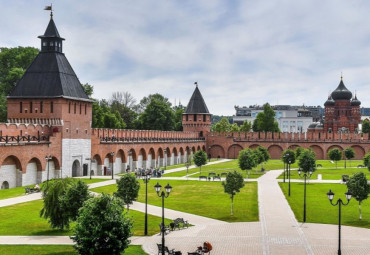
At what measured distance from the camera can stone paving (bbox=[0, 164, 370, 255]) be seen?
20125 mm

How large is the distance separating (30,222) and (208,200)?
43.8 feet

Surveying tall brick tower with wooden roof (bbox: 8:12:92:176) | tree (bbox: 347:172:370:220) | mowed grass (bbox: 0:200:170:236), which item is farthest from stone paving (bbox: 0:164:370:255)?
A: tall brick tower with wooden roof (bbox: 8:12:92:176)

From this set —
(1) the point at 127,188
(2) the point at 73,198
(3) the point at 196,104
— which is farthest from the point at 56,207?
(3) the point at 196,104

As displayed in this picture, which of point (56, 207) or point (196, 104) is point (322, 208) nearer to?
point (56, 207)

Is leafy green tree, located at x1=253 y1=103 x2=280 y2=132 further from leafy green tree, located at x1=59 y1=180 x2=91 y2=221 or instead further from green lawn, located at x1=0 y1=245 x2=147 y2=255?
green lawn, located at x1=0 y1=245 x2=147 y2=255

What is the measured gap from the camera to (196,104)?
8812 centimetres

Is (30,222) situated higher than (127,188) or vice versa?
(127,188)

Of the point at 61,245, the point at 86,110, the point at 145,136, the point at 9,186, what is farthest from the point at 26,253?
the point at 145,136

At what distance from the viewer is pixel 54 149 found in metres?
44.8

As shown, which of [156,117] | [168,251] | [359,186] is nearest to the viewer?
[168,251]

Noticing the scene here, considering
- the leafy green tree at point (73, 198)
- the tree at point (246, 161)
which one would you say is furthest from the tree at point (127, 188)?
the tree at point (246, 161)

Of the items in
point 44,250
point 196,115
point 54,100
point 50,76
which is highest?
point 50,76

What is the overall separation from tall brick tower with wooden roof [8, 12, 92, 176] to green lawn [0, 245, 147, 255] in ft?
85.5

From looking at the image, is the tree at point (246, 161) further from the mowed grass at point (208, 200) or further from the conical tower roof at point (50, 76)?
the conical tower roof at point (50, 76)
